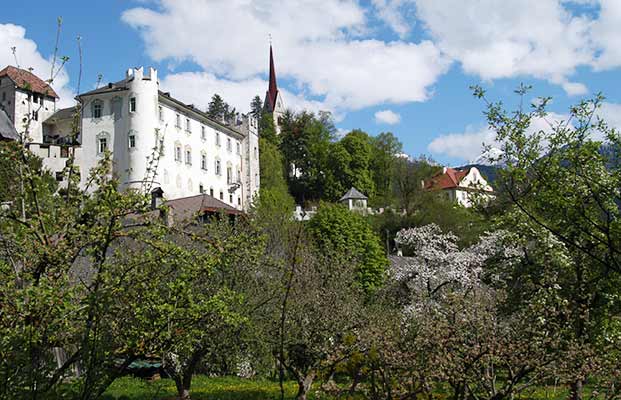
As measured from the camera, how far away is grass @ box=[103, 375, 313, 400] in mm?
17625

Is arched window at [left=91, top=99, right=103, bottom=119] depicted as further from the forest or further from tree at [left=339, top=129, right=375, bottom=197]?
the forest

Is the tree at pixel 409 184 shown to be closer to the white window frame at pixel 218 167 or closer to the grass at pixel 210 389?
the white window frame at pixel 218 167

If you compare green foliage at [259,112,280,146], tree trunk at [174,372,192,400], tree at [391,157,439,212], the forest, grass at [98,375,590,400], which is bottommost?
grass at [98,375,590,400]

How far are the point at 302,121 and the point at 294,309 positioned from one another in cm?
7124

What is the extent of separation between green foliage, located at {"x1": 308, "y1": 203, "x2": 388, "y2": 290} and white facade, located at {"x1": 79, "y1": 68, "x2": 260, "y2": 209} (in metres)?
14.0

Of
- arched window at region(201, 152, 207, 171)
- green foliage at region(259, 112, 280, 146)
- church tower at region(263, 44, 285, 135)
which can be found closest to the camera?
arched window at region(201, 152, 207, 171)

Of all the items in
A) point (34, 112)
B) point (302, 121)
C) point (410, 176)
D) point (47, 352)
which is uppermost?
point (302, 121)

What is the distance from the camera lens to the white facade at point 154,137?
56875 mm

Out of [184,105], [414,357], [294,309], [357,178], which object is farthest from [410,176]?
[414,357]

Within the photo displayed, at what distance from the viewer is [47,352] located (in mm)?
5793

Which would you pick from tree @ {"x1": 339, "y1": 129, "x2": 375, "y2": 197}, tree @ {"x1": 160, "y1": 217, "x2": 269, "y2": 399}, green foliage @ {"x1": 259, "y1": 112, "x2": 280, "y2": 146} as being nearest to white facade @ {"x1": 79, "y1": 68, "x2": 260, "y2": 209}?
tree @ {"x1": 339, "y1": 129, "x2": 375, "y2": 197}

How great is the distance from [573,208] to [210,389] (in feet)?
43.7

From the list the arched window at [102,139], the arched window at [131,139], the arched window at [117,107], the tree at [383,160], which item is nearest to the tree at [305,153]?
the tree at [383,160]

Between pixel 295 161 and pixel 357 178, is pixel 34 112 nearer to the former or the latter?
pixel 357 178
